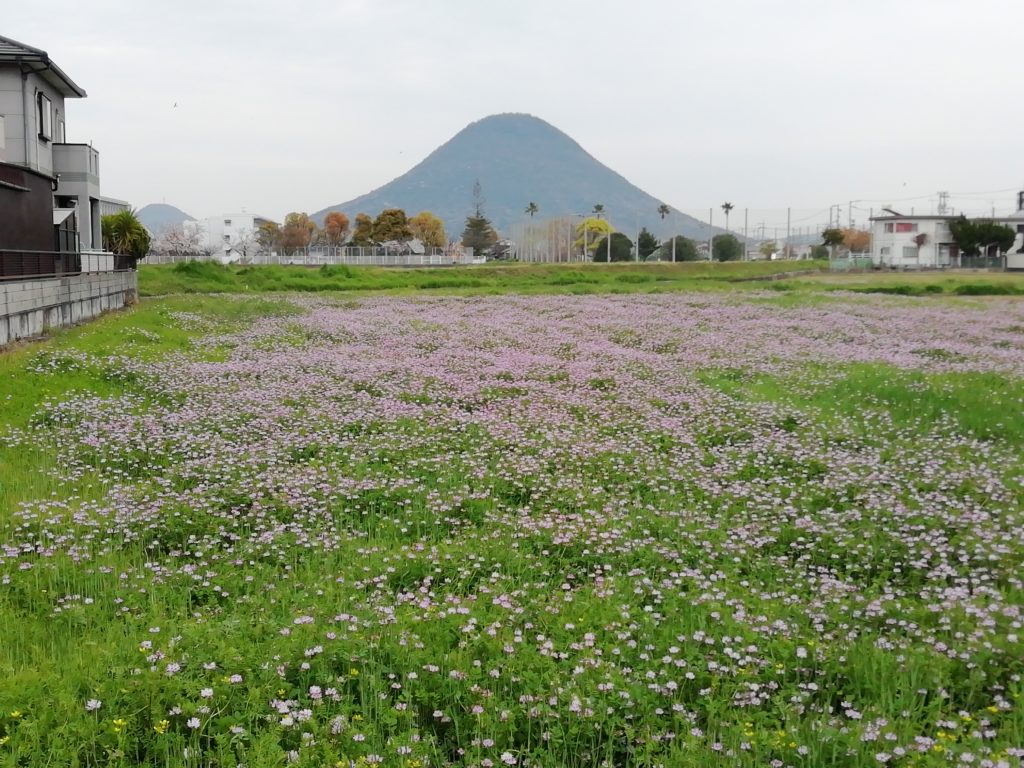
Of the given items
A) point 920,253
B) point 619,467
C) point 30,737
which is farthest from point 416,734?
point 920,253

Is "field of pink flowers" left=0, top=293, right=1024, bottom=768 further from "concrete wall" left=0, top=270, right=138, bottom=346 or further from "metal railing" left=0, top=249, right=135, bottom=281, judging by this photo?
"metal railing" left=0, top=249, right=135, bottom=281

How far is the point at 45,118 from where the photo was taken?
33.6 m

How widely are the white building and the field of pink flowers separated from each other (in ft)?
516

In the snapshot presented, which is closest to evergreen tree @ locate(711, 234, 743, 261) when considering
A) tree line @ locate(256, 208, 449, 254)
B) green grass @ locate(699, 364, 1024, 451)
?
tree line @ locate(256, 208, 449, 254)

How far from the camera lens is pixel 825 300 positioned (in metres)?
40.2

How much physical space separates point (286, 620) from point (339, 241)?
15351 centimetres

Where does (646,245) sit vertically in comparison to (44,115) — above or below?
Answer: above

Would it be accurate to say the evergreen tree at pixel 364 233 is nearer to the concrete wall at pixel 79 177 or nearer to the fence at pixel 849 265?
the fence at pixel 849 265

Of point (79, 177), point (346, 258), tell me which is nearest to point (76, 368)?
point (79, 177)

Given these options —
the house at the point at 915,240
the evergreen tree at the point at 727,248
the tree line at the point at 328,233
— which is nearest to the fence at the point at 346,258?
the tree line at the point at 328,233

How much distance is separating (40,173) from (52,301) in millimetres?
8110

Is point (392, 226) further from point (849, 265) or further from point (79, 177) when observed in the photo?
point (79, 177)

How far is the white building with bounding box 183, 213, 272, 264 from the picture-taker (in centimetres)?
16800

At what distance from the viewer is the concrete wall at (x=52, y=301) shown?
1881cm
